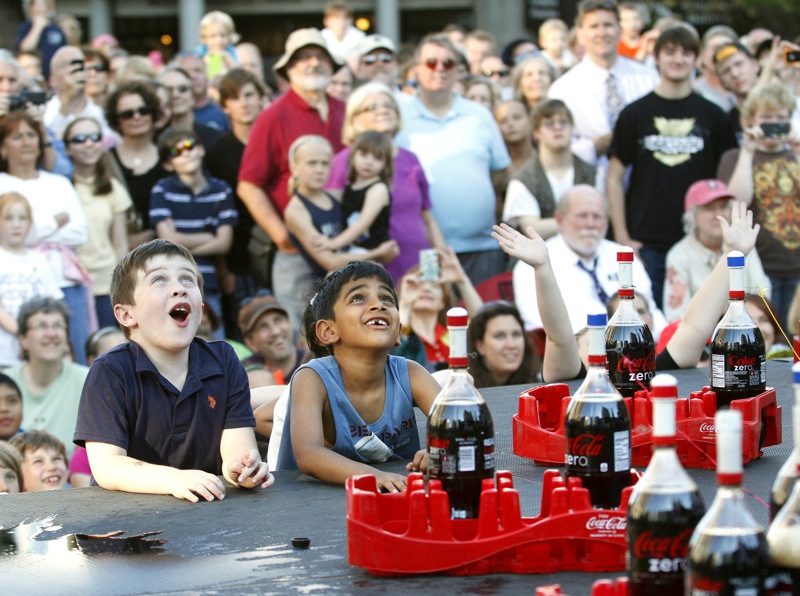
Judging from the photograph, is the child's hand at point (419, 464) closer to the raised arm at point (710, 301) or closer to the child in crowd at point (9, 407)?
the raised arm at point (710, 301)

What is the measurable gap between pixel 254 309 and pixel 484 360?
138cm

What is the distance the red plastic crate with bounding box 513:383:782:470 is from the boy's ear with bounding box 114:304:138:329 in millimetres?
1183

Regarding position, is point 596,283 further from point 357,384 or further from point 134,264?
point 134,264

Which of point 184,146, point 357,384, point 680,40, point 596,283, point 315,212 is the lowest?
point 357,384

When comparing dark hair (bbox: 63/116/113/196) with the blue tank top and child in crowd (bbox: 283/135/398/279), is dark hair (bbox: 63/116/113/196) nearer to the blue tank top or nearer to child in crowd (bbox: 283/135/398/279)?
child in crowd (bbox: 283/135/398/279)

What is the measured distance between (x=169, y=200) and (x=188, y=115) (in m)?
1.02

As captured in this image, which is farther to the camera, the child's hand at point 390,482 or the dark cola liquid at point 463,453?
the child's hand at point 390,482

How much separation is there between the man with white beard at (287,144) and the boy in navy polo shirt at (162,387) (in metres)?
3.33

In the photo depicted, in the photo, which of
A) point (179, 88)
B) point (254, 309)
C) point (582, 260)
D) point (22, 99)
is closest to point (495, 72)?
point (179, 88)

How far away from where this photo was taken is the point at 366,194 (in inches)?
287

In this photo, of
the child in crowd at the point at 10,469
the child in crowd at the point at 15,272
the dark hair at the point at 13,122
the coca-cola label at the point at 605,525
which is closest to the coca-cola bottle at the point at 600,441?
the coca-cola label at the point at 605,525

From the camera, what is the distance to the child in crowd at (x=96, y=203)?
23.9 feet

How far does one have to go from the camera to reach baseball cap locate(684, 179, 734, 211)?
24.4 feet

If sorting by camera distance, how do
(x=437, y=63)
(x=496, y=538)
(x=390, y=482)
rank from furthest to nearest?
1. (x=437, y=63)
2. (x=390, y=482)
3. (x=496, y=538)
